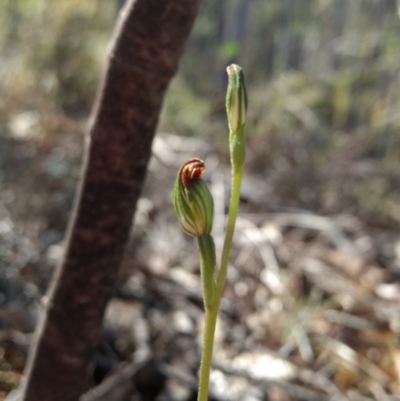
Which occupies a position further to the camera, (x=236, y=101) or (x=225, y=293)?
(x=225, y=293)

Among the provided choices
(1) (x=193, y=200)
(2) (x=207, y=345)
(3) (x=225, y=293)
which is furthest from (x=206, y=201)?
(3) (x=225, y=293)

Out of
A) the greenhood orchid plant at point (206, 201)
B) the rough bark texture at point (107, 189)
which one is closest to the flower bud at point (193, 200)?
the greenhood orchid plant at point (206, 201)

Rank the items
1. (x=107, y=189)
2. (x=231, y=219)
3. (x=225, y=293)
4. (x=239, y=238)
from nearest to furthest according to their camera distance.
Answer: (x=231, y=219)
(x=107, y=189)
(x=225, y=293)
(x=239, y=238)

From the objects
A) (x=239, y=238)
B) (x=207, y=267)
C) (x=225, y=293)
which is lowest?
(x=225, y=293)

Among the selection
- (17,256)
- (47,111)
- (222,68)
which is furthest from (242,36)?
(17,256)

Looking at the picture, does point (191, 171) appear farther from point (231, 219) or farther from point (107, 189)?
point (107, 189)

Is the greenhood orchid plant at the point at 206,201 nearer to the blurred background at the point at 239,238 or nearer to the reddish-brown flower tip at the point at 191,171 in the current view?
the reddish-brown flower tip at the point at 191,171

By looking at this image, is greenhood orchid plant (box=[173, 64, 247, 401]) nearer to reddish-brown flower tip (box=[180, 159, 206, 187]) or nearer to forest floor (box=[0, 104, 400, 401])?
reddish-brown flower tip (box=[180, 159, 206, 187])
